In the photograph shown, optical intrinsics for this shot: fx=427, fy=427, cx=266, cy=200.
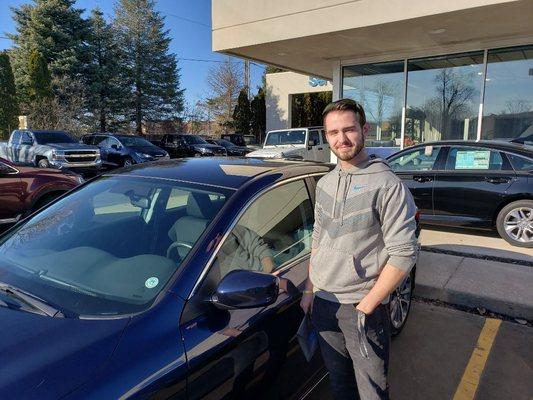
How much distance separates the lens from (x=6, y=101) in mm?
25484

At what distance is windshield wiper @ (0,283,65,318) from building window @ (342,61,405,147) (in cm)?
1175

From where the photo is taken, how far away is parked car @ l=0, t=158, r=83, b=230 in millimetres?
6219

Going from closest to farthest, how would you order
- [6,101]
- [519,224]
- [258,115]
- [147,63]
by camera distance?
1. [519,224]
2. [6,101]
3. [258,115]
4. [147,63]

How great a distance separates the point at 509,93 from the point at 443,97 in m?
1.63

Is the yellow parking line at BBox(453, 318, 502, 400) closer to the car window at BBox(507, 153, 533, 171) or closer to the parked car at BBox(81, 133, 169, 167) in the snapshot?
the car window at BBox(507, 153, 533, 171)

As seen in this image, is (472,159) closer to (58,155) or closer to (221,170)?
(221,170)

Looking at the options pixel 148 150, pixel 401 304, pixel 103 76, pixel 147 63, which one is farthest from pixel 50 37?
pixel 401 304

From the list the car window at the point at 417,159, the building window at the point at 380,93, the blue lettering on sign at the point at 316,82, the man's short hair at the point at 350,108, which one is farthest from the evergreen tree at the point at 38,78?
the man's short hair at the point at 350,108

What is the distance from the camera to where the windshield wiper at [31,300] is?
1.72 metres

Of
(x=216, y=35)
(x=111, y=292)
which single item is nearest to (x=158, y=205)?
(x=111, y=292)

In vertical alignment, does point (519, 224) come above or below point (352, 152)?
below

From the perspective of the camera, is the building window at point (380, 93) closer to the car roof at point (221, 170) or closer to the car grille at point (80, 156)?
the car grille at point (80, 156)

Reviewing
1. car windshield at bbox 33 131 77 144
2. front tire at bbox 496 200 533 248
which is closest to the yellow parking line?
front tire at bbox 496 200 533 248

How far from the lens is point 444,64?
38.7ft
